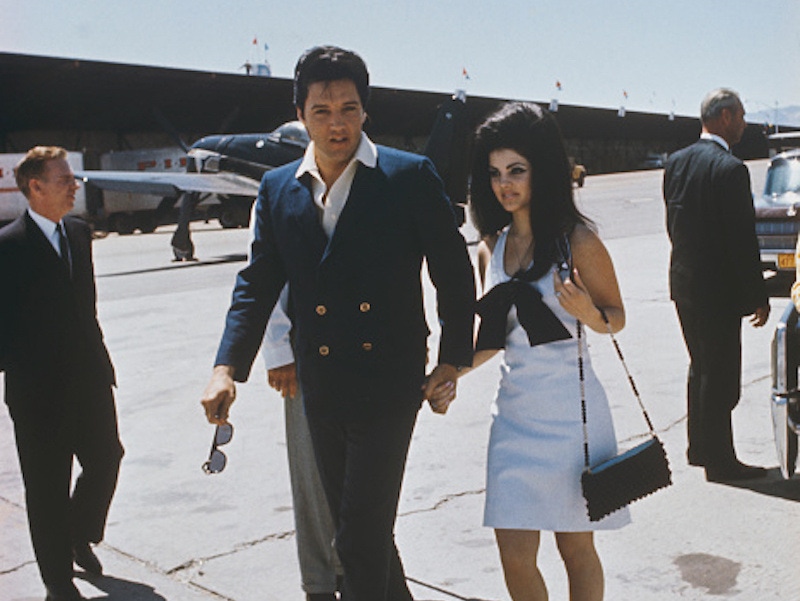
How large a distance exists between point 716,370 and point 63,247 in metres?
3.13

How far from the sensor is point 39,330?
3895 millimetres

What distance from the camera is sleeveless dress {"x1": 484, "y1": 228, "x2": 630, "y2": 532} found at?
2.81m

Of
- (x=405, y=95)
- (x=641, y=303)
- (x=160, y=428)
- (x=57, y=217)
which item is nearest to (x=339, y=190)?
(x=57, y=217)

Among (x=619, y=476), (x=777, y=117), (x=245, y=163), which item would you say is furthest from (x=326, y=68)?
(x=777, y=117)

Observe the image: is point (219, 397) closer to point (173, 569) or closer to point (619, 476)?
point (619, 476)

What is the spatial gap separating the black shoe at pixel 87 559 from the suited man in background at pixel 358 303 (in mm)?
1774

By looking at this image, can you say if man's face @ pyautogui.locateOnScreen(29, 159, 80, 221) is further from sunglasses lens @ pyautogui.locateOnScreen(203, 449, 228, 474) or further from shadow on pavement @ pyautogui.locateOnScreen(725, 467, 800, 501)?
shadow on pavement @ pyautogui.locateOnScreen(725, 467, 800, 501)

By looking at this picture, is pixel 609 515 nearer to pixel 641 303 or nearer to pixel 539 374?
pixel 539 374

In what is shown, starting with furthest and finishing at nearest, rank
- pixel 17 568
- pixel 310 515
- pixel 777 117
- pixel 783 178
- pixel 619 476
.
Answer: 1. pixel 777 117
2. pixel 783 178
3. pixel 17 568
4. pixel 310 515
5. pixel 619 476

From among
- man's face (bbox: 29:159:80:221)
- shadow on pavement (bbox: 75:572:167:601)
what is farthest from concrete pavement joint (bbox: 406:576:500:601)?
man's face (bbox: 29:159:80:221)

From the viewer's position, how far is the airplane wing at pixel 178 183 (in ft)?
74.4

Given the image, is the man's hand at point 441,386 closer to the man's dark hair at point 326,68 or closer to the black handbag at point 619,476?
the black handbag at point 619,476

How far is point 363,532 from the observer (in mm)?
2785

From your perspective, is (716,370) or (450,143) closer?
(716,370)
